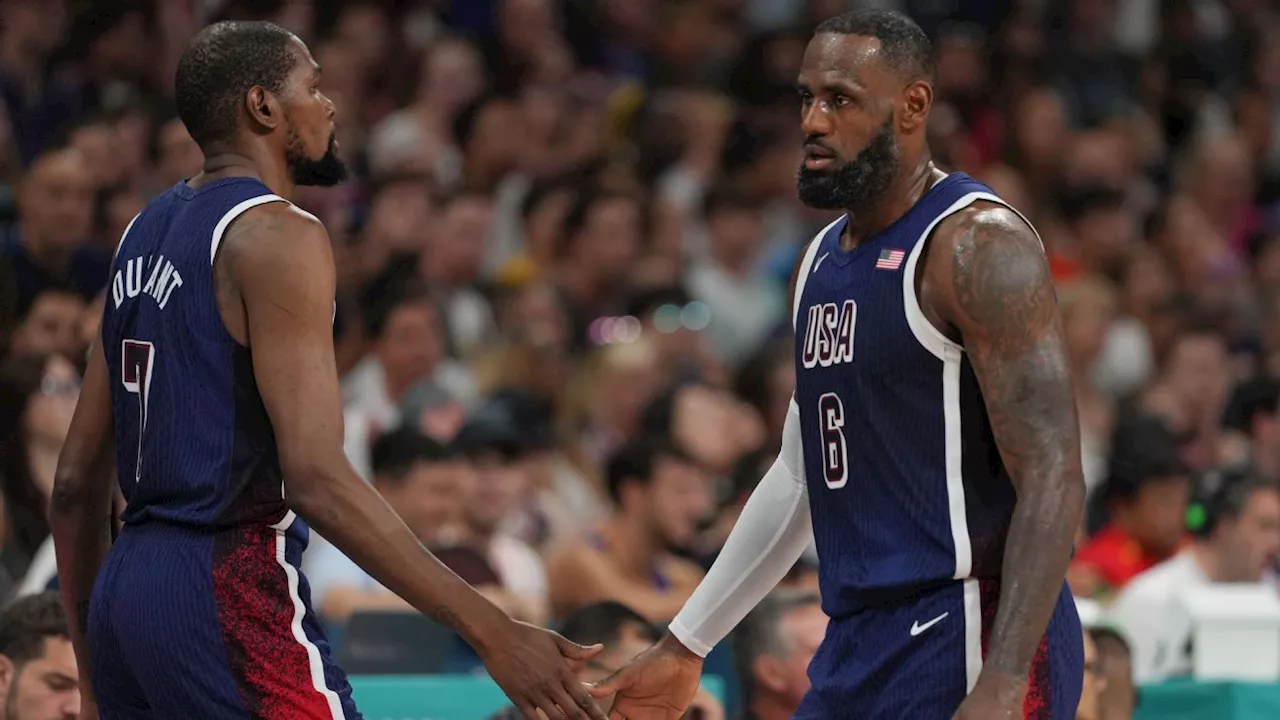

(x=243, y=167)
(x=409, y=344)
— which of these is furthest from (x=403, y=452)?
(x=243, y=167)

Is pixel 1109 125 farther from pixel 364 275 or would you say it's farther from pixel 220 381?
pixel 220 381

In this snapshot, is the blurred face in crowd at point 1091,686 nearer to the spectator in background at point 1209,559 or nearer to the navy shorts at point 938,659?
the spectator in background at point 1209,559

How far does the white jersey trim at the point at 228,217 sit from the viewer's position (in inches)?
181

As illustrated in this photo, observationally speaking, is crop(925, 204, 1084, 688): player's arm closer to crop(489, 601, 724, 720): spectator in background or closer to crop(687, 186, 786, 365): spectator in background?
crop(489, 601, 724, 720): spectator in background

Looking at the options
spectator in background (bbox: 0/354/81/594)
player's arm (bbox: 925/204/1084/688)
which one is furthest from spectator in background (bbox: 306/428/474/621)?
player's arm (bbox: 925/204/1084/688)

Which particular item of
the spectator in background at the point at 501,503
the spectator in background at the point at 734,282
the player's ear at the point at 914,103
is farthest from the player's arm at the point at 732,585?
the spectator in background at the point at 734,282

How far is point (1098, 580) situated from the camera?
381 inches

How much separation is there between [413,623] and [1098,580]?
3.70m

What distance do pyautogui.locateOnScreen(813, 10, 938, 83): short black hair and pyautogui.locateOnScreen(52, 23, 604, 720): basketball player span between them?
1.27 metres

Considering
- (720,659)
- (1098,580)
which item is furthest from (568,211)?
(720,659)

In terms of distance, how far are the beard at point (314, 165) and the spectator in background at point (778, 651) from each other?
2.64 metres

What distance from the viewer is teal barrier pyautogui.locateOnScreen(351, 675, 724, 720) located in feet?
22.2

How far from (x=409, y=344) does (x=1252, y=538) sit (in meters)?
3.93

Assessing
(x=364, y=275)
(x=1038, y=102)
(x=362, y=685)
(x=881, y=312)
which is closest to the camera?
(x=881, y=312)
